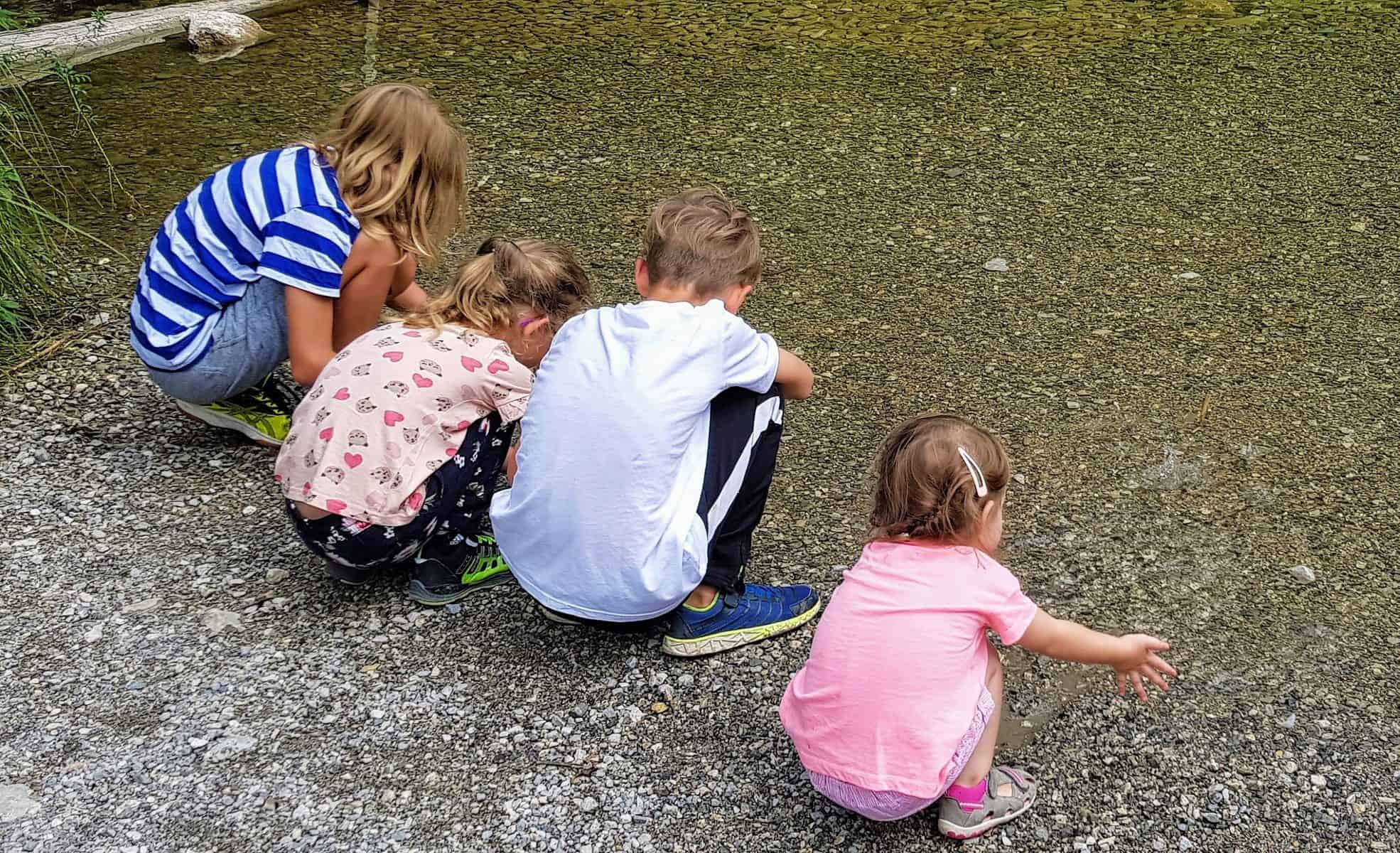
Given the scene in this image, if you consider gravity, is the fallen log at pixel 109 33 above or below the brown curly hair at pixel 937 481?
below

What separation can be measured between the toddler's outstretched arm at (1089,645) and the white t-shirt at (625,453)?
0.62 m

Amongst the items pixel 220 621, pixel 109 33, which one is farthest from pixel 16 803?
pixel 109 33

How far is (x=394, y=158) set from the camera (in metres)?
2.83

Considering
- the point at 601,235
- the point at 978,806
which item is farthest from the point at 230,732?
the point at 601,235

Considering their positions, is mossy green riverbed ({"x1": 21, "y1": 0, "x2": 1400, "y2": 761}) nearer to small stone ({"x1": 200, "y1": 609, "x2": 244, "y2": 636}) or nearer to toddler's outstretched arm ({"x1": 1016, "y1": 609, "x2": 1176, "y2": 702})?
toddler's outstretched arm ({"x1": 1016, "y1": 609, "x2": 1176, "y2": 702})

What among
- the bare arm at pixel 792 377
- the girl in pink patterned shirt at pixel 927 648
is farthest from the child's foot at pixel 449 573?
the girl in pink patterned shirt at pixel 927 648

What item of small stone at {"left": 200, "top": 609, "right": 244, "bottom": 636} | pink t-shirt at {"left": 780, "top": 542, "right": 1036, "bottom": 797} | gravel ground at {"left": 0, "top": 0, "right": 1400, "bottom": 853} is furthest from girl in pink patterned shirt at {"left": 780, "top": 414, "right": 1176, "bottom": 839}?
small stone at {"left": 200, "top": 609, "right": 244, "bottom": 636}

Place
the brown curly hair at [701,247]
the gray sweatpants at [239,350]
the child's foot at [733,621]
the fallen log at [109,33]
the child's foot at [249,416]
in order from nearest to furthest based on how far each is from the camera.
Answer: the brown curly hair at [701,247] < the child's foot at [733,621] < the gray sweatpants at [239,350] < the child's foot at [249,416] < the fallen log at [109,33]

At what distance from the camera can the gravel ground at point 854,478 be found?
2.13 m

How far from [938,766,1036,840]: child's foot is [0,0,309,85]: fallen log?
14.7ft

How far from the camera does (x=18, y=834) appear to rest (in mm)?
2061

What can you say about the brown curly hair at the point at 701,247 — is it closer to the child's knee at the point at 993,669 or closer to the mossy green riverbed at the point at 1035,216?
the mossy green riverbed at the point at 1035,216

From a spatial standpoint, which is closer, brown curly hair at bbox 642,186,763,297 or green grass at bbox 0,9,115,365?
brown curly hair at bbox 642,186,763,297

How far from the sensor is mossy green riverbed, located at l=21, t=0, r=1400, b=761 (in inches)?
106
